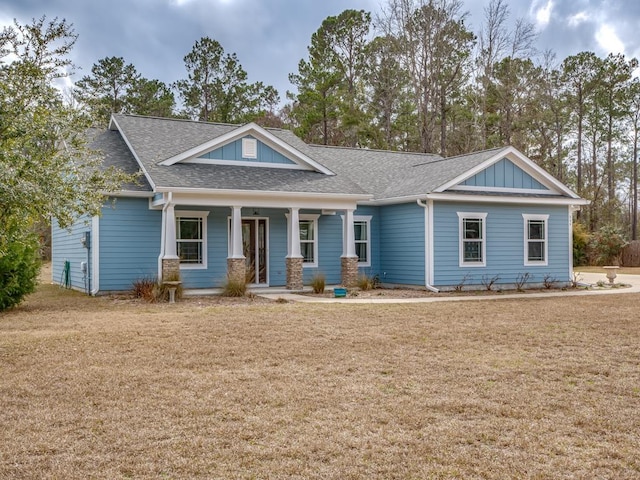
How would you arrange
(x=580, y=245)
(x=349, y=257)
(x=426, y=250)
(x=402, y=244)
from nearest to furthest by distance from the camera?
(x=426, y=250) < (x=349, y=257) < (x=402, y=244) < (x=580, y=245)

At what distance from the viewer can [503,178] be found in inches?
778

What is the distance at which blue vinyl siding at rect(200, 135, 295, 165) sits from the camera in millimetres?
18344

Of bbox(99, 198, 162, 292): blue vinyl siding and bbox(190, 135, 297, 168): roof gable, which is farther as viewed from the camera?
bbox(190, 135, 297, 168): roof gable

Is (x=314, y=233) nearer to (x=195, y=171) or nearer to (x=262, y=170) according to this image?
(x=262, y=170)

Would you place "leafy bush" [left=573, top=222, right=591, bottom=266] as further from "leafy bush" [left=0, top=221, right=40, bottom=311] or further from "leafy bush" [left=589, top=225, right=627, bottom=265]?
"leafy bush" [left=0, top=221, right=40, bottom=311]

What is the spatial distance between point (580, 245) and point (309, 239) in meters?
18.4

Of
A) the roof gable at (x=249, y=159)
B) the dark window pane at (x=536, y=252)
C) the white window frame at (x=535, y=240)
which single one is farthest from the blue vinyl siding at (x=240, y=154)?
the dark window pane at (x=536, y=252)

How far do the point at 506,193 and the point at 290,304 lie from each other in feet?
28.6

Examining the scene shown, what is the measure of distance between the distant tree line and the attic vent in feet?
55.7

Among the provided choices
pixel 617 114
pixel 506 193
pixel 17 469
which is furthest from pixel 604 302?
pixel 617 114

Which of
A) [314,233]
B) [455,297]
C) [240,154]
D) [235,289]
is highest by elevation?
[240,154]

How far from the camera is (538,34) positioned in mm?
35062

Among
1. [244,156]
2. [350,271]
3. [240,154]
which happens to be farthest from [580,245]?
[240,154]

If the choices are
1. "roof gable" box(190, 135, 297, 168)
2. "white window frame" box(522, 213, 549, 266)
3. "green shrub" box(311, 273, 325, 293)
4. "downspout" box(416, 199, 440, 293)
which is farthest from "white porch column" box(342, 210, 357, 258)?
"white window frame" box(522, 213, 549, 266)
